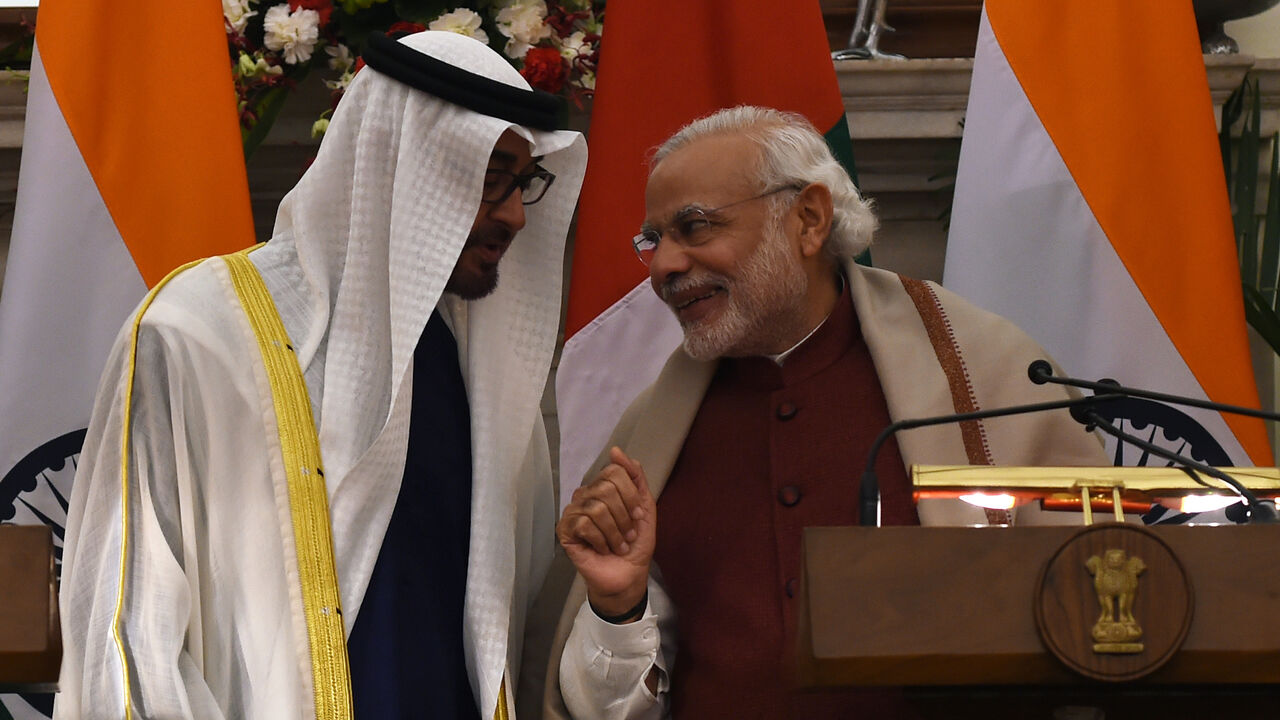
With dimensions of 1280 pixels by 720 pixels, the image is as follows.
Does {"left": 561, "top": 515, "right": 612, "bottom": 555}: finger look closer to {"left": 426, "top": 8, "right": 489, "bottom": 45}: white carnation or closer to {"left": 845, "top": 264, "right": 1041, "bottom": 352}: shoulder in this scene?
{"left": 845, "top": 264, "right": 1041, "bottom": 352}: shoulder

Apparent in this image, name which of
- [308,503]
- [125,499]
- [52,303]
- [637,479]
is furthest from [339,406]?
[52,303]

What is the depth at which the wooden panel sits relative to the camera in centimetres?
176

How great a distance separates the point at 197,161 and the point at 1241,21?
2532 mm

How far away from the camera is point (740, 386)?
301 centimetres

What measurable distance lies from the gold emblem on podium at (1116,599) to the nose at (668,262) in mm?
1258

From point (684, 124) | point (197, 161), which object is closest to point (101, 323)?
point (197, 161)

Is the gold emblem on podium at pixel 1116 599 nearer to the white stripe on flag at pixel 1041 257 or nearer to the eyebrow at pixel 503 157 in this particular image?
the eyebrow at pixel 503 157

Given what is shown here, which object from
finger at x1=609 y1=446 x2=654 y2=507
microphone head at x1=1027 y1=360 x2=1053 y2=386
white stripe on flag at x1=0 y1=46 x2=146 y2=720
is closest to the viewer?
microphone head at x1=1027 y1=360 x2=1053 y2=386

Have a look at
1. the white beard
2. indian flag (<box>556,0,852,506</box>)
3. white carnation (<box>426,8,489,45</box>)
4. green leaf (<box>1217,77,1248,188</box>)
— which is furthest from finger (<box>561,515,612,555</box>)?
green leaf (<box>1217,77,1248,188</box>)

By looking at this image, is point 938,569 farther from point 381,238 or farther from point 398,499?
point 381,238

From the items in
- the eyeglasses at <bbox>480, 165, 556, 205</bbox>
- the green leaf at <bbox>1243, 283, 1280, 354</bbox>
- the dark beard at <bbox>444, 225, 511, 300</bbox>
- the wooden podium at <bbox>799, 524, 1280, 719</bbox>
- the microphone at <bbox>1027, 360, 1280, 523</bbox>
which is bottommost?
the wooden podium at <bbox>799, 524, 1280, 719</bbox>

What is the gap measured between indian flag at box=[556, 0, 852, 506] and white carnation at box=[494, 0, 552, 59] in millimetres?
155

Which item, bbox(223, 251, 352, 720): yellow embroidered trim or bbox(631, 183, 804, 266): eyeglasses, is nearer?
bbox(223, 251, 352, 720): yellow embroidered trim

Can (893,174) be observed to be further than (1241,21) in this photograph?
No
